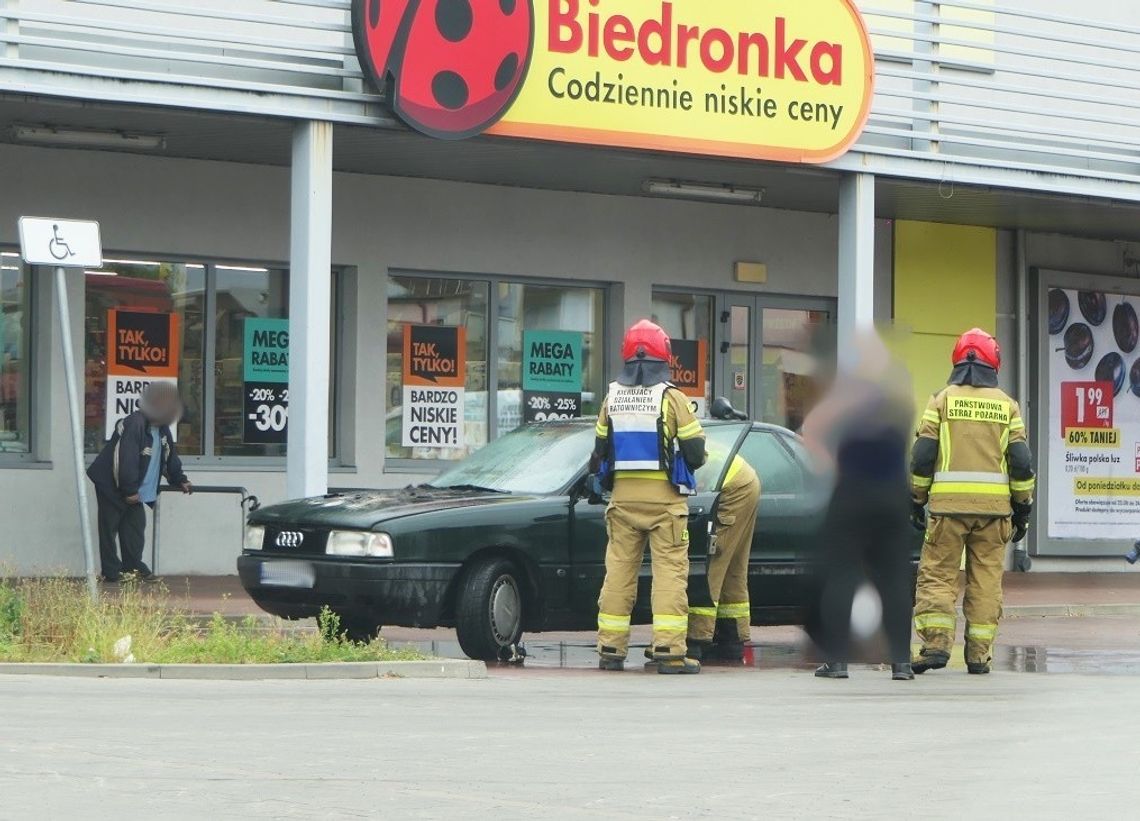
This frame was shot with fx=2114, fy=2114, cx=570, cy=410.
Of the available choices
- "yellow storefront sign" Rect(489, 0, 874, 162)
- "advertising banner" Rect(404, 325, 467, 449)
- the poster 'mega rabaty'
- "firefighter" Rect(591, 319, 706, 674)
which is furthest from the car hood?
the poster 'mega rabaty'

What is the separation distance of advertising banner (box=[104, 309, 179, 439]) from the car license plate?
683 centimetres

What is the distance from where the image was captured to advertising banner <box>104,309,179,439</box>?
1894cm

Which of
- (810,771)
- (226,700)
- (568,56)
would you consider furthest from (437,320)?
(810,771)

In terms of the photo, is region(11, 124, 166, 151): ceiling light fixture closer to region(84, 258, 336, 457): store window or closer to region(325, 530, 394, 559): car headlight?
region(84, 258, 336, 457): store window

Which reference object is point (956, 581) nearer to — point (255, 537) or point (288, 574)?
point (288, 574)

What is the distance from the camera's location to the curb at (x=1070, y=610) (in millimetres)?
18078

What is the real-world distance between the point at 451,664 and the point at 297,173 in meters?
5.68

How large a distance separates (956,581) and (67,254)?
6.08 m

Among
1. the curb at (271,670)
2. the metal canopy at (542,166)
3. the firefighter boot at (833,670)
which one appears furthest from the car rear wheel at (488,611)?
the metal canopy at (542,166)

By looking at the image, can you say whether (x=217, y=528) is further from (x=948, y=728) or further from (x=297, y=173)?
(x=948, y=728)

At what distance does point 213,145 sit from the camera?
18.1 metres

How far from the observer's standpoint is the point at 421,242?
20.4 meters

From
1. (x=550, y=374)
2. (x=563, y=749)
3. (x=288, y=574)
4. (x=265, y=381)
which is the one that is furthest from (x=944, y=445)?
(x=550, y=374)

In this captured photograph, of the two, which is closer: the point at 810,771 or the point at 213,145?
the point at 810,771
